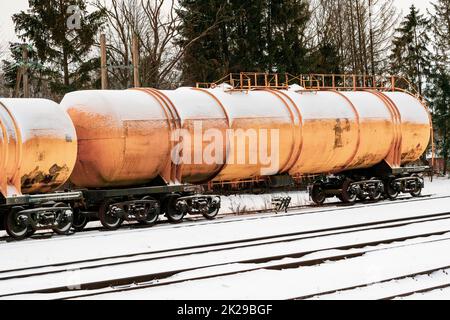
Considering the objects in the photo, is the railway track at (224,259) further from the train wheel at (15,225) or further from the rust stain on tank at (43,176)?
the rust stain on tank at (43,176)

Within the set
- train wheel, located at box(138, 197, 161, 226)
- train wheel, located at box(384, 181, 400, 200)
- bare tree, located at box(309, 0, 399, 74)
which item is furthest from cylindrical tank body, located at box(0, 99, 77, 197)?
bare tree, located at box(309, 0, 399, 74)

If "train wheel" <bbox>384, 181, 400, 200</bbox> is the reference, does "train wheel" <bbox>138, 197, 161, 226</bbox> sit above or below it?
below

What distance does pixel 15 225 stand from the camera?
44.5 ft

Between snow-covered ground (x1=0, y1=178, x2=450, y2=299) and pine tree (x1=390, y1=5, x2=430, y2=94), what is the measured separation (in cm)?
2636

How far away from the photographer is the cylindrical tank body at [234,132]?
15469mm

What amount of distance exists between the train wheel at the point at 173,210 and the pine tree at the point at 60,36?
16.6 meters

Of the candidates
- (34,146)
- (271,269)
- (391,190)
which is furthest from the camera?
(391,190)

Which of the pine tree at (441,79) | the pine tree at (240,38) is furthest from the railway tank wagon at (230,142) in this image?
the pine tree at (441,79)

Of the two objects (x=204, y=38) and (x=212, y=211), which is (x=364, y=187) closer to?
(x=212, y=211)

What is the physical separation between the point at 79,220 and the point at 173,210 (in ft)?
7.60

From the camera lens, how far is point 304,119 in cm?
1839

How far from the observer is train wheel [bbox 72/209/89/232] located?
15.6m

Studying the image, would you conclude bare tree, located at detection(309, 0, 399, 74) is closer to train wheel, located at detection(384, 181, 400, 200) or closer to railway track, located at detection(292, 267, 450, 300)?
train wheel, located at detection(384, 181, 400, 200)

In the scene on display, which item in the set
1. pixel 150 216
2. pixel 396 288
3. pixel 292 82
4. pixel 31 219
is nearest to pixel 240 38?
pixel 292 82
